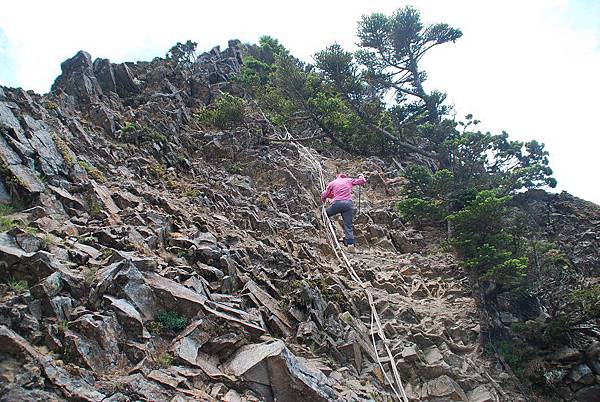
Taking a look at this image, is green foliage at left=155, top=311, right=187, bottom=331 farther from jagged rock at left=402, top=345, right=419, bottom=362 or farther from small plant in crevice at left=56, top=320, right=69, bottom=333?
jagged rock at left=402, top=345, right=419, bottom=362

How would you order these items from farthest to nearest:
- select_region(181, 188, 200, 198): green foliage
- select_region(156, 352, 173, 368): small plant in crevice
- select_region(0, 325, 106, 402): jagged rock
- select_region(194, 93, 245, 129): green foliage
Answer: select_region(194, 93, 245, 129): green foliage
select_region(181, 188, 200, 198): green foliage
select_region(156, 352, 173, 368): small plant in crevice
select_region(0, 325, 106, 402): jagged rock

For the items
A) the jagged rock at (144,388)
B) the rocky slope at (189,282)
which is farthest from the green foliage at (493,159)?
the jagged rock at (144,388)

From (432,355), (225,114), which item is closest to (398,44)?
(225,114)

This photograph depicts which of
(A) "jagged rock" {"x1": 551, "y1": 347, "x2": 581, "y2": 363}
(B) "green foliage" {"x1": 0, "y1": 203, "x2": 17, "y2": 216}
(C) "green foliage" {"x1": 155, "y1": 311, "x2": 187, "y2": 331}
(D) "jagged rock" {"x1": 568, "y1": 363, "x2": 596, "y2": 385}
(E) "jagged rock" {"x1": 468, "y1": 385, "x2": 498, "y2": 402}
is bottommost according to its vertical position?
(E) "jagged rock" {"x1": 468, "y1": 385, "x2": 498, "y2": 402}

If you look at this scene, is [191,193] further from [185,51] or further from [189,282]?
[185,51]

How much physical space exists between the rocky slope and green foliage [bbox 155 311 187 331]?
2 centimetres

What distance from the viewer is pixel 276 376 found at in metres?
5.88

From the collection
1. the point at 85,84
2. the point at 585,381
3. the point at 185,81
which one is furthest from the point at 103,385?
the point at 185,81

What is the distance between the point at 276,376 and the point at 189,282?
86.3 inches

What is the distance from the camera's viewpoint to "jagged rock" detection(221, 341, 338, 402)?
19.0 ft

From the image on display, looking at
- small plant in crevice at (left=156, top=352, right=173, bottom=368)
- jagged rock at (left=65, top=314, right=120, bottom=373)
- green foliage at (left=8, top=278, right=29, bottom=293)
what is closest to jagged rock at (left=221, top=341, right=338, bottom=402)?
small plant in crevice at (left=156, top=352, right=173, bottom=368)

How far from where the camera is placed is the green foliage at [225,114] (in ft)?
59.0

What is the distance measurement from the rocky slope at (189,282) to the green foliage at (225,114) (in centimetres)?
286

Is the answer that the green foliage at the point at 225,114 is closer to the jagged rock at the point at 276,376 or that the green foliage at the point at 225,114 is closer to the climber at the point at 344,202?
the climber at the point at 344,202
